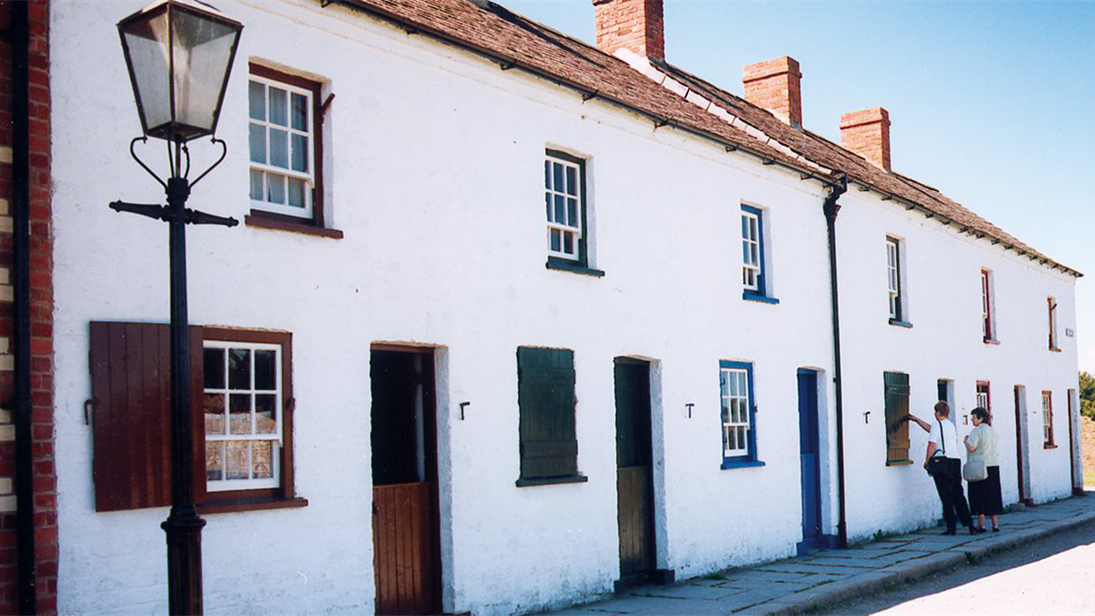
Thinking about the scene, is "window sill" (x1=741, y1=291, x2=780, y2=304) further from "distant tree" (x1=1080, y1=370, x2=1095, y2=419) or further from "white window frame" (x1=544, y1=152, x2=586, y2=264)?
"distant tree" (x1=1080, y1=370, x2=1095, y2=419)

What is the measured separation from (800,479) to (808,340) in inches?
74.5

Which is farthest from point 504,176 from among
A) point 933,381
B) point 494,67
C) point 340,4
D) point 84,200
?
point 933,381

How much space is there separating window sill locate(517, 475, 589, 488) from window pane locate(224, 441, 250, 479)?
3.01m

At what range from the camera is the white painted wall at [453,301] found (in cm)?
720

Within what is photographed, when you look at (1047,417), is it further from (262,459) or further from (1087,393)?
(1087,393)

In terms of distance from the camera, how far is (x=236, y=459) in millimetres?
7977

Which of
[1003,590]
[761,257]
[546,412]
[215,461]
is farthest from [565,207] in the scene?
[1003,590]

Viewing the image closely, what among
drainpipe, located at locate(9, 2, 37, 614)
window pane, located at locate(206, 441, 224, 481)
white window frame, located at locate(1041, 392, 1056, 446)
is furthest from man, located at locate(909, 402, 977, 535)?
drainpipe, located at locate(9, 2, 37, 614)

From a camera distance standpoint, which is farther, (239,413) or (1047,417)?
(1047,417)

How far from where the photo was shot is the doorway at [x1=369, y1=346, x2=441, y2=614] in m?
9.29

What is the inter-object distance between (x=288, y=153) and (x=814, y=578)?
7.40 m

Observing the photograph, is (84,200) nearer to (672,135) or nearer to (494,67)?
(494,67)

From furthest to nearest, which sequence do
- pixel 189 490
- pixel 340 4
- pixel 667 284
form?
pixel 667 284 → pixel 340 4 → pixel 189 490

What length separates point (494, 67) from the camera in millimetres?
10461
